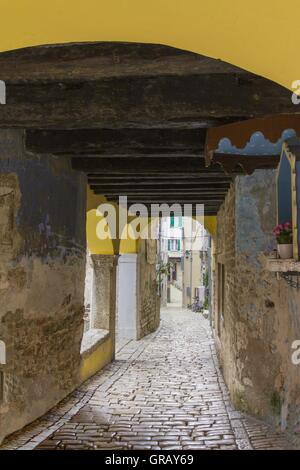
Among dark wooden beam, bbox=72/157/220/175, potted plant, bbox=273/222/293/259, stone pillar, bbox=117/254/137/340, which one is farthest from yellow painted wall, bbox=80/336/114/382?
potted plant, bbox=273/222/293/259

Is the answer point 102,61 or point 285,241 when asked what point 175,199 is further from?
point 102,61

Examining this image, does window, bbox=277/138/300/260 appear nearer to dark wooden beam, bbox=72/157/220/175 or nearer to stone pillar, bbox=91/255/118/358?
dark wooden beam, bbox=72/157/220/175

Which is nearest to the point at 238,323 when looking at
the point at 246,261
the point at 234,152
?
the point at 246,261

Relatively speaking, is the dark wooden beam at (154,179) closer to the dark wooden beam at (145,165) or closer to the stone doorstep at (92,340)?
the dark wooden beam at (145,165)

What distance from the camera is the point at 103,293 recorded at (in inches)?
366

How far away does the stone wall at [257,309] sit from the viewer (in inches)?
214

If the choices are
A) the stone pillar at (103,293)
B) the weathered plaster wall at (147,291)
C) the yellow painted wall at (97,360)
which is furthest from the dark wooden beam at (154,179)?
the weathered plaster wall at (147,291)

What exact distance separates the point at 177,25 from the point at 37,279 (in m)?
3.63

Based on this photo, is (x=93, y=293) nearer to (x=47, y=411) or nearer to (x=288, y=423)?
(x=47, y=411)

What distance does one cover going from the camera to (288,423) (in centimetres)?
480

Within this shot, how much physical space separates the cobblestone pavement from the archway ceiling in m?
2.98

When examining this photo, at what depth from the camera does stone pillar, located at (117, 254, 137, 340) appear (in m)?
12.1

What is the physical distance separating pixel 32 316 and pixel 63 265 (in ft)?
3.77

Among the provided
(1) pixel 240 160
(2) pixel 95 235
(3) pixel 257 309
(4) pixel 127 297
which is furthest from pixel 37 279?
(4) pixel 127 297
